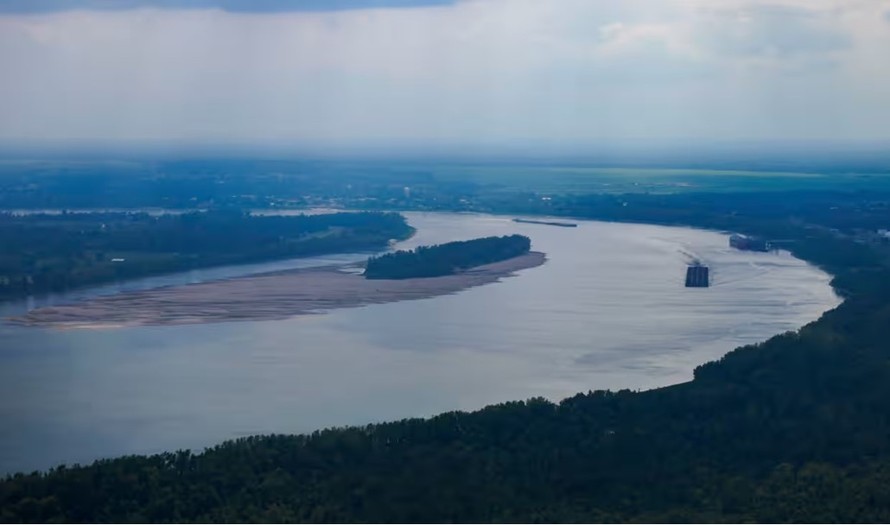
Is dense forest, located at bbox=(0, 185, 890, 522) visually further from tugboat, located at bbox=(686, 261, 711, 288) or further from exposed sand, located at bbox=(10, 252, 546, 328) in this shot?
tugboat, located at bbox=(686, 261, 711, 288)

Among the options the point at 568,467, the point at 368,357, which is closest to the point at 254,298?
the point at 368,357

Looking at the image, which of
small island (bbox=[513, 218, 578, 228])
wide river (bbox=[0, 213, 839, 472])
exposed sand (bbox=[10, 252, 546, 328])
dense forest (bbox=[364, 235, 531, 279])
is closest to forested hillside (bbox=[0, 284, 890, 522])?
wide river (bbox=[0, 213, 839, 472])

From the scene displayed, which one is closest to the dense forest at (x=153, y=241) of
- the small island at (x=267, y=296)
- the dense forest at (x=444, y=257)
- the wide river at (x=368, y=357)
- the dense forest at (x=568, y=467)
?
the wide river at (x=368, y=357)

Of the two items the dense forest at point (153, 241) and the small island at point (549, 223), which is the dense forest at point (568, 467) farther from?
the small island at point (549, 223)

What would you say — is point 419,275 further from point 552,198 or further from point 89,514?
point 552,198

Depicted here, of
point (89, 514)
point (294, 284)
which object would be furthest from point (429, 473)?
point (294, 284)

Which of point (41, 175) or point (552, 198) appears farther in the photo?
point (552, 198)

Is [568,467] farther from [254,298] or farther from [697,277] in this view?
[697,277]
